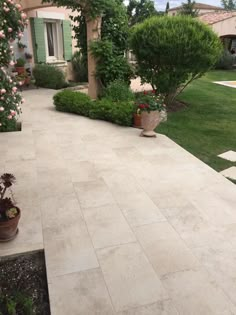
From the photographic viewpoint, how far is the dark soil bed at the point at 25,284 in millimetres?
1973

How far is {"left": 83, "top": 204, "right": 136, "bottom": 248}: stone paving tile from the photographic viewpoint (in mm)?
2617

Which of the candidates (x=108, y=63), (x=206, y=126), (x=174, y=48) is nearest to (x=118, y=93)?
(x=108, y=63)

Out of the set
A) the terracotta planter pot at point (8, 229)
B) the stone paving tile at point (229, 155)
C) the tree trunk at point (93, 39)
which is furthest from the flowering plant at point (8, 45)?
the tree trunk at point (93, 39)

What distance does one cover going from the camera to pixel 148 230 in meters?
2.77

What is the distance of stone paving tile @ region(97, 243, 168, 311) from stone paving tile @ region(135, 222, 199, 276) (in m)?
0.08

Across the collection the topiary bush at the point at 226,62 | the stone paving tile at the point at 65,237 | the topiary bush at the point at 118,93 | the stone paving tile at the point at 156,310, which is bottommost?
the stone paving tile at the point at 156,310

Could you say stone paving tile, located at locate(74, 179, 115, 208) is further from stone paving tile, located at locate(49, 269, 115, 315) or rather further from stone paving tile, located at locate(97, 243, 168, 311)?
stone paving tile, located at locate(49, 269, 115, 315)

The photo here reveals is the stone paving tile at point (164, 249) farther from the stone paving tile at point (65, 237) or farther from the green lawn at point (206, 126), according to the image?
the green lawn at point (206, 126)

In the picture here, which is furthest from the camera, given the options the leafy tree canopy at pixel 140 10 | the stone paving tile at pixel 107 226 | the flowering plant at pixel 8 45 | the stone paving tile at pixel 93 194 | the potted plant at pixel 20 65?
the leafy tree canopy at pixel 140 10

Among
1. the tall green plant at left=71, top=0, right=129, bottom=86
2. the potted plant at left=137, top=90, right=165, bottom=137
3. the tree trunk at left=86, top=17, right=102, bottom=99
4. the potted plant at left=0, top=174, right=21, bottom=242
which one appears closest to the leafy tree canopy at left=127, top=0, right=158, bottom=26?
the tall green plant at left=71, top=0, right=129, bottom=86

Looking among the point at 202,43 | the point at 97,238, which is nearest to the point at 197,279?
the point at 97,238

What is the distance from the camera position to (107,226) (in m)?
2.81

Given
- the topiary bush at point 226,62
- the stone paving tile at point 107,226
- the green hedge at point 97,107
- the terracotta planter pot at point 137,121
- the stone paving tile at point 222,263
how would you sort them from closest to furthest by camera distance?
the stone paving tile at point 222,263
the stone paving tile at point 107,226
the terracotta planter pot at point 137,121
the green hedge at point 97,107
the topiary bush at point 226,62

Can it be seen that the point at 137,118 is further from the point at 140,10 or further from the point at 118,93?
the point at 140,10
